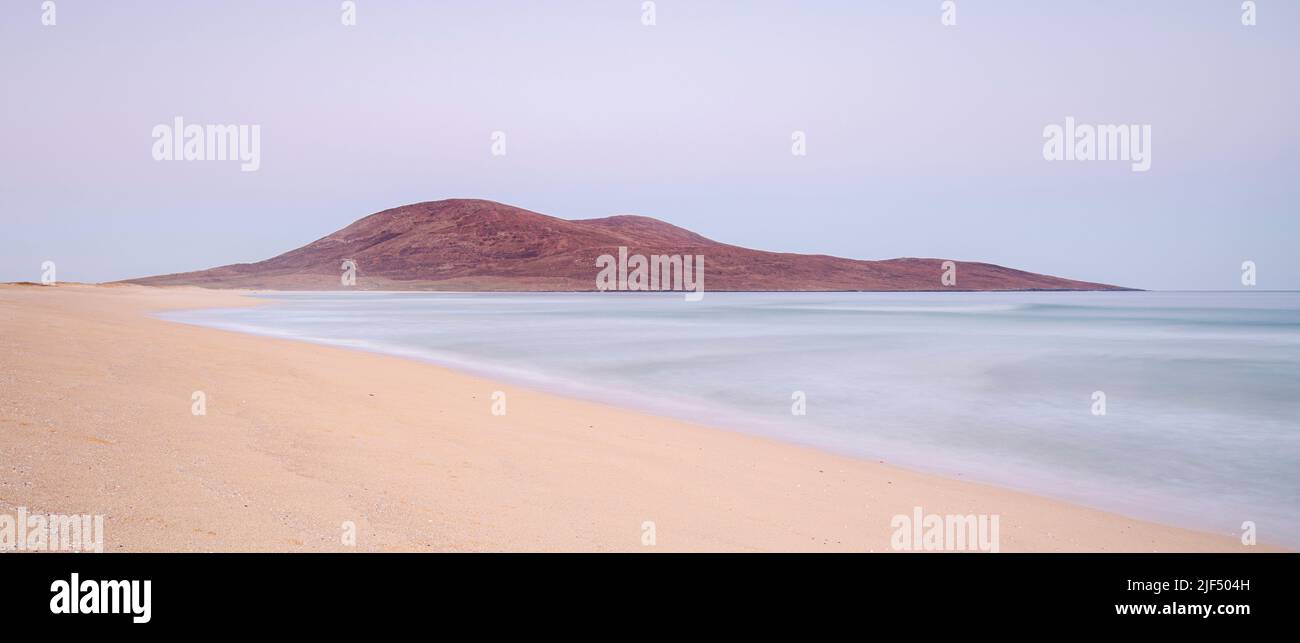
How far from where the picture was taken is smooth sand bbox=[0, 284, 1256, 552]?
13.1 feet

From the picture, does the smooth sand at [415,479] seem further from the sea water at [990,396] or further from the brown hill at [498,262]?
the brown hill at [498,262]

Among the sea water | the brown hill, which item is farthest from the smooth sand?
the brown hill

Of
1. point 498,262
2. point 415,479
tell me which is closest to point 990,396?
point 415,479

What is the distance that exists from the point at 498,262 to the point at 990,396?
450 ft

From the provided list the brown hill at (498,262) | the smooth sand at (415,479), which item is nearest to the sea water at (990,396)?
the smooth sand at (415,479)

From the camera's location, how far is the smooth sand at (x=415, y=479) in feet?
13.1

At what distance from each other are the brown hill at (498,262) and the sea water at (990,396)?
108 metres

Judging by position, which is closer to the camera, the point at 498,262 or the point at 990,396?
the point at 990,396

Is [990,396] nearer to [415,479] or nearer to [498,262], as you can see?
[415,479]

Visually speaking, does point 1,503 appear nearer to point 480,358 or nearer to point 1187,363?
point 480,358

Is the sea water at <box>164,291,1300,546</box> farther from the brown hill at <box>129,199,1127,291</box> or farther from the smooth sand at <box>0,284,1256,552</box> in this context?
the brown hill at <box>129,199,1127,291</box>

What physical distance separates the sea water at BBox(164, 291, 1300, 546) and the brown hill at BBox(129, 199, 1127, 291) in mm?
107563

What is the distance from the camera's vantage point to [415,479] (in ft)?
16.6
